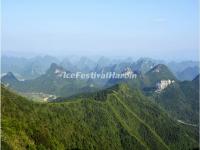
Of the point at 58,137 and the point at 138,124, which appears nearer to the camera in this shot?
the point at 58,137

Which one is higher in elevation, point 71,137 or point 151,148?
point 71,137

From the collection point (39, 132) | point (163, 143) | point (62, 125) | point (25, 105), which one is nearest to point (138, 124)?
point (163, 143)

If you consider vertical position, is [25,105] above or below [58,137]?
above

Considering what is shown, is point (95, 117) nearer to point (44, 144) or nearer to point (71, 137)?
point (71, 137)

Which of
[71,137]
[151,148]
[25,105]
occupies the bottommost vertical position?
[151,148]

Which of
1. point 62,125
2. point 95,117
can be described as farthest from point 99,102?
point 62,125

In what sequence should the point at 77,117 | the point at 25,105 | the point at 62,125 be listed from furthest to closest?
the point at 77,117 → the point at 62,125 → the point at 25,105

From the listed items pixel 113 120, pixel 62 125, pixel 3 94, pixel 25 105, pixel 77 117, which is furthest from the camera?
pixel 113 120

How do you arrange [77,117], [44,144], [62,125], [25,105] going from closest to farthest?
[44,144] < [25,105] < [62,125] < [77,117]

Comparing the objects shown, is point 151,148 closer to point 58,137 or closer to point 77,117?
point 77,117
